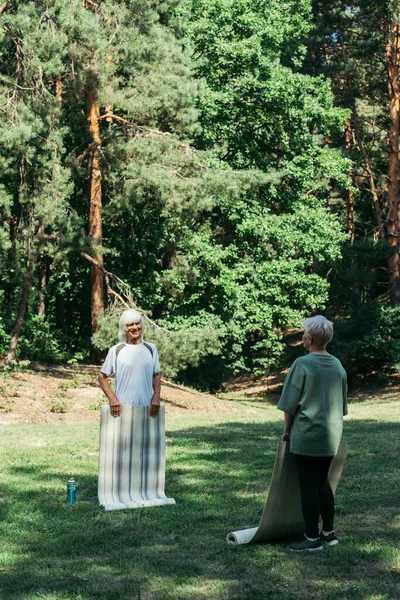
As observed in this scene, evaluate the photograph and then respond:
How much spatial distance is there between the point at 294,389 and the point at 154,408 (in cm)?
235

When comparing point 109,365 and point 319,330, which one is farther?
point 109,365

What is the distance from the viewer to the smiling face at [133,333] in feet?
27.1

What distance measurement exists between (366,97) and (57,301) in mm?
17338

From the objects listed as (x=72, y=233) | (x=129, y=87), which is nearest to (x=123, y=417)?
(x=72, y=233)

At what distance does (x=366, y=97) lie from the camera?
38.6 metres

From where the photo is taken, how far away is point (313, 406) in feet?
20.5

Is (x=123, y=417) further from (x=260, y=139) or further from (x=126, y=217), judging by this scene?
(x=260, y=139)

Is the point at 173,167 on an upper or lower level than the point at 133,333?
upper

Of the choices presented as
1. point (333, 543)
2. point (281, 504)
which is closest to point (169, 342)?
point (281, 504)

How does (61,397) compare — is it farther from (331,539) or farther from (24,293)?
(331,539)

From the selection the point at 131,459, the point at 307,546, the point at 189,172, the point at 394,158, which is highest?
the point at 394,158

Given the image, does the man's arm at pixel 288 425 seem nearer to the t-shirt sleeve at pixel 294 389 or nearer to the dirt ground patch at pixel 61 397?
the t-shirt sleeve at pixel 294 389

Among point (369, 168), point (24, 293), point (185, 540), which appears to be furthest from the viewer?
point (369, 168)

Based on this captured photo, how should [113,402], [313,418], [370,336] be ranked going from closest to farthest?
[313,418], [113,402], [370,336]
